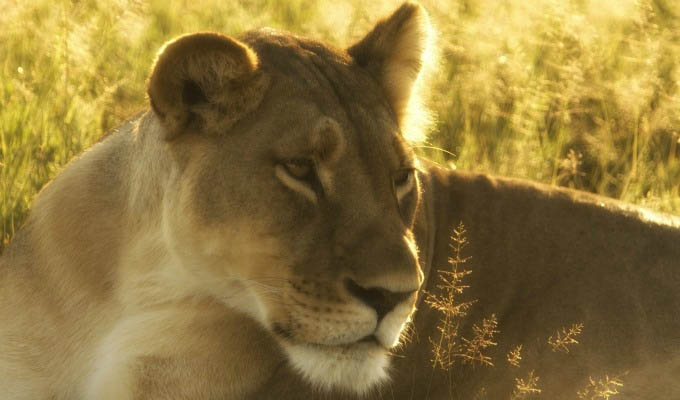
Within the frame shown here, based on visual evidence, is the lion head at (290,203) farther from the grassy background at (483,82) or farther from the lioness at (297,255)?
the grassy background at (483,82)

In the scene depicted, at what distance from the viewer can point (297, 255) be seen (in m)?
2.94

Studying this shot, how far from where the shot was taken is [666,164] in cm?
593

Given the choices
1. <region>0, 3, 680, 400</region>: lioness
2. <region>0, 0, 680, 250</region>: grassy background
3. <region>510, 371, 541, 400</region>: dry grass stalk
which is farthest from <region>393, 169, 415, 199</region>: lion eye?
<region>0, 0, 680, 250</region>: grassy background

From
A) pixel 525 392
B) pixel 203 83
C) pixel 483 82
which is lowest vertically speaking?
pixel 483 82

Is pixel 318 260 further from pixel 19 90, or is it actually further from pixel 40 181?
pixel 19 90

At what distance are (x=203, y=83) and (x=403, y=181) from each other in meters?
0.66

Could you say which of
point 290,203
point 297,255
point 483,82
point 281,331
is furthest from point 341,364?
point 483,82

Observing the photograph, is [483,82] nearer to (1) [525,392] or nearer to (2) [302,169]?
(1) [525,392]

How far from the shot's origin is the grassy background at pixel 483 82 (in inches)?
207

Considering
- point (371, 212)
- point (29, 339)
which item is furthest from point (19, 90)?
point (371, 212)

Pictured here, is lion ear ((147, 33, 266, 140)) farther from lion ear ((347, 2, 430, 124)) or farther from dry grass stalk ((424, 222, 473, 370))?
dry grass stalk ((424, 222, 473, 370))

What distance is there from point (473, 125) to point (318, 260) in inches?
134

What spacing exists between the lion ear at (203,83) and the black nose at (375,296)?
60 centimetres

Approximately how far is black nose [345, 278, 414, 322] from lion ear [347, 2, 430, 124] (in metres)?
0.91
